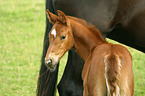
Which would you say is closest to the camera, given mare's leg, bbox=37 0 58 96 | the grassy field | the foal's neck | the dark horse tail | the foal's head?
the dark horse tail

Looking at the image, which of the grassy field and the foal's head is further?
the grassy field

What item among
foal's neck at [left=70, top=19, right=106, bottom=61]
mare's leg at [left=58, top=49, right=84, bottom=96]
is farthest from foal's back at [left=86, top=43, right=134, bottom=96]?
mare's leg at [left=58, top=49, right=84, bottom=96]

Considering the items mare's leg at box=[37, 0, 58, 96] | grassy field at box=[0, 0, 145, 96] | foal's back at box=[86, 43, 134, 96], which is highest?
foal's back at box=[86, 43, 134, 96]

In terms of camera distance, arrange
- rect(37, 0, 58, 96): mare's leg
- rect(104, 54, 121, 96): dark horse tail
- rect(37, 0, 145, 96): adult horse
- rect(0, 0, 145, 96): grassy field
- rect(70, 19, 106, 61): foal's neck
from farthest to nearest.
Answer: rect(0, 0, 145, 96): grassy field < rect(37, 0, 58, 96): mare's leg < rect(37, 0, 145, 96): adult horse < rect(70, 19, 106, 61): foal's neck < rect(104, 54, 121, 96): dark horse tail

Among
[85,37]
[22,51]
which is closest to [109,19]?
[85,37]

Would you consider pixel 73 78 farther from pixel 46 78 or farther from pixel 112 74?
pixel 112 74

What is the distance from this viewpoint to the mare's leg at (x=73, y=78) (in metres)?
3.48

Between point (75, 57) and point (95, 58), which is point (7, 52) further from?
point (95, 58)

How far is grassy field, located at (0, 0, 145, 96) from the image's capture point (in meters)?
4.99

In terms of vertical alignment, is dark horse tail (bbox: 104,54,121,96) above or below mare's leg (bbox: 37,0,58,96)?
above

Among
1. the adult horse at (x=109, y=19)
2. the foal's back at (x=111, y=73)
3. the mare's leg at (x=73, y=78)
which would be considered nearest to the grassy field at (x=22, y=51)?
the mare's leg at (x=73, y=78)

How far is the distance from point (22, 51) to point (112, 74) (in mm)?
4614

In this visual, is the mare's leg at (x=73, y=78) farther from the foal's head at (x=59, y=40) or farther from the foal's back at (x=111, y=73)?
the foal's back at (x=111, y=73)

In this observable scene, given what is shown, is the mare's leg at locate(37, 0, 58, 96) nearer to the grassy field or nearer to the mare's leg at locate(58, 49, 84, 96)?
the mare's leg at locate(58, 49, 84, 96)
